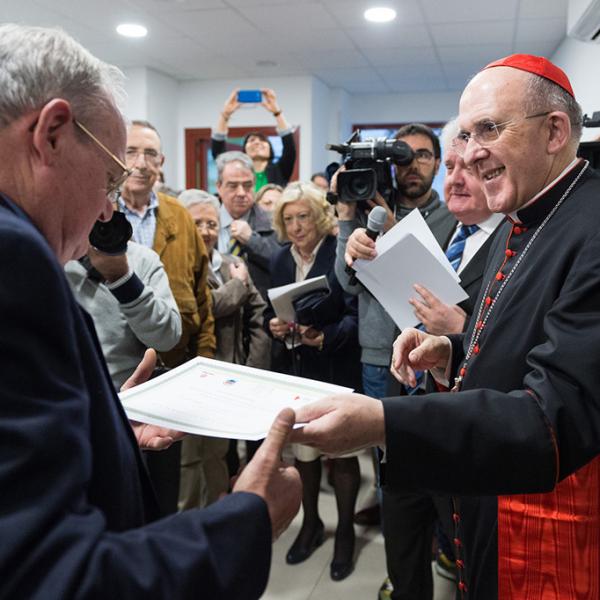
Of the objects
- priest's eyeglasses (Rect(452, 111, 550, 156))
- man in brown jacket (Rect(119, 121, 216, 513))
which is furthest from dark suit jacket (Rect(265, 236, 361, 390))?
priest's eyeglasses (Rect(452, 111, 550, 156))

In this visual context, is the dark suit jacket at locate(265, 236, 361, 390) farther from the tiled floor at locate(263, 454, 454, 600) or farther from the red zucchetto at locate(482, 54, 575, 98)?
the red zucchetto at locate(482, 54, 575, 98)

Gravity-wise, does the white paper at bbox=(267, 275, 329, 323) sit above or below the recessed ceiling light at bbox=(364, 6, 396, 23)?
below

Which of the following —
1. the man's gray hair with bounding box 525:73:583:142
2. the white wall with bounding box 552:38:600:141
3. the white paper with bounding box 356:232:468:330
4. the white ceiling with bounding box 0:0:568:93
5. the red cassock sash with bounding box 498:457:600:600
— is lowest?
the red cassock sash with bounding box 498:457:600:600

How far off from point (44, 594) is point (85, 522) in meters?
0.07

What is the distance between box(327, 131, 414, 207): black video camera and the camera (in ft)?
6.89

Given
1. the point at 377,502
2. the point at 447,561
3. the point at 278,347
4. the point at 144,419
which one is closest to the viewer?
the point at 144,419

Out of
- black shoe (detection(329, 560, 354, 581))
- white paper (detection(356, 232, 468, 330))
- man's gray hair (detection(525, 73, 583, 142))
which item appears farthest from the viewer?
black shoe (detection(329, 560, 354, 581))

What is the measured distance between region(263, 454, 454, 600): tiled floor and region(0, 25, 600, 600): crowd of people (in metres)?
0.15

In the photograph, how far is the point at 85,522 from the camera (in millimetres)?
575

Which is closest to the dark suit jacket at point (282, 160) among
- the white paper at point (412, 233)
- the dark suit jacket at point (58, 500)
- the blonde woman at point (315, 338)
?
the blonde woman at point (315, 338)

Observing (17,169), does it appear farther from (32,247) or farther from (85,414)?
(85,414)

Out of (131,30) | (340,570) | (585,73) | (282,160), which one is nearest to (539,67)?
(340,570)

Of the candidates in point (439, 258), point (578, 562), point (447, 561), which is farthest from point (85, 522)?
point (447, 561)

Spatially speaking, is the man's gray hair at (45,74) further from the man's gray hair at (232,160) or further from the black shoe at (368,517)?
the man's gray hair at (232,160)
